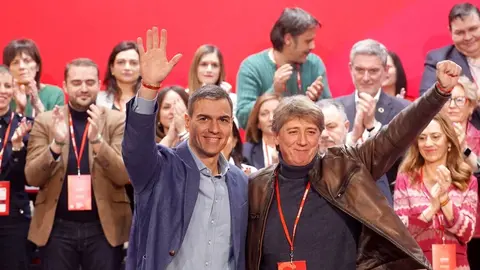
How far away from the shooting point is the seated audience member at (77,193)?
17.6ft

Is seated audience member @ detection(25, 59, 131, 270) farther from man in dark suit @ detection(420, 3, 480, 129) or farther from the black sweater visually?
man in dark suit @ detection(420, 3, 480, 129)

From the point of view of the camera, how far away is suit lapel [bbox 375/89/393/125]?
5.79 metres

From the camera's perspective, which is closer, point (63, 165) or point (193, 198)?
point (193, 198)

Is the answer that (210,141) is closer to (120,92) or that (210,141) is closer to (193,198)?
(193,198)

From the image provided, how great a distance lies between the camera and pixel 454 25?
20.7ft

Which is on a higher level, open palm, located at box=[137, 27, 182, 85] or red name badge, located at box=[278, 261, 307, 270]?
open palm, located at box=[137, 27, 182, 85]

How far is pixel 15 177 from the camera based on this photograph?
18.7ft

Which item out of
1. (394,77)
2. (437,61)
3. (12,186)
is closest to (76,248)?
(12,186)

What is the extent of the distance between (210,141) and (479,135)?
272 cm

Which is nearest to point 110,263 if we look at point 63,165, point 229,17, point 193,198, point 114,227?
point 114,227

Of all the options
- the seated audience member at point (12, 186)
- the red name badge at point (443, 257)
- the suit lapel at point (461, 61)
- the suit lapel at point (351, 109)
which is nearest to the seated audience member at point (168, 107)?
the seated audience member at point (12, 186)

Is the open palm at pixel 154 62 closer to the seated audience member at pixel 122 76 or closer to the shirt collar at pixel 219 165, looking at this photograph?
the shirt collar at pixel 219 165

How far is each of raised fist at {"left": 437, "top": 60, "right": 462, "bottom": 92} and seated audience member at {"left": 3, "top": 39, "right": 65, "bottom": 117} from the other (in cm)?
354

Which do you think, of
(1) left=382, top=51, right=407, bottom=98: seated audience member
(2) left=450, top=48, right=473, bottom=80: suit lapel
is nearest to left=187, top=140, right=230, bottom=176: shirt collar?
(2) left=450, top=48, right=473, bottom=80: suit lapel
